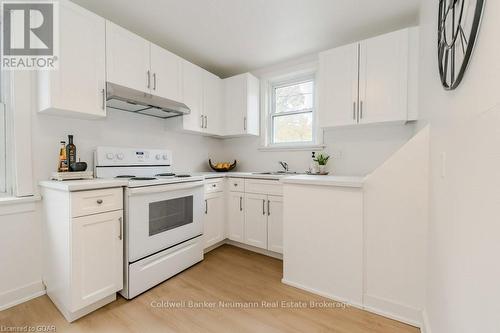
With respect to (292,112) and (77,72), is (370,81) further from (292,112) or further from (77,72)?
(77,72)

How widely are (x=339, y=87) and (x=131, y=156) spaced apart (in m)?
2.34

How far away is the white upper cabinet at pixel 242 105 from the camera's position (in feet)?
10.1

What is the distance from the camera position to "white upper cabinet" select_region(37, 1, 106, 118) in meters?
1.64

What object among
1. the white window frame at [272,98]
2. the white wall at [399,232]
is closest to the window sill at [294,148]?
the white window frame at [272,98]

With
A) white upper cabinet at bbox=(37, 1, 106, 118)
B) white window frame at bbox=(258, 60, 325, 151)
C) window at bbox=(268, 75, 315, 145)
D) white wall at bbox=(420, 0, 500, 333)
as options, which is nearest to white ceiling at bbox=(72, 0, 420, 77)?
white window frame at bbox=(258, 60, 325, 151)

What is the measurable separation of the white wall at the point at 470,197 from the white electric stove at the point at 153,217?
1.95m

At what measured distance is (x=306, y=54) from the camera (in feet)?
9.29

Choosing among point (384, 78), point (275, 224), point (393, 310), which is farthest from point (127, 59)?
point (393, 310)

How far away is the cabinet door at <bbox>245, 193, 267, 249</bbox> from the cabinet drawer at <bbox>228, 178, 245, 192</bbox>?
0.11 m

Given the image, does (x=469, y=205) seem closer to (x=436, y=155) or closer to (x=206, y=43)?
(x=436, y=155)

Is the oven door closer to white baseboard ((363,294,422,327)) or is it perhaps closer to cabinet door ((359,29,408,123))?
white baseboard ((363,294,422,327))

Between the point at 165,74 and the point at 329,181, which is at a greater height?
the point at 165,74

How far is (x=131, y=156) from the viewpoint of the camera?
232 cm

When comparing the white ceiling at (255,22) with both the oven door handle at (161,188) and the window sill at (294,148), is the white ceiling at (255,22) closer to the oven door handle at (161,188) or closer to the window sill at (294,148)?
the window sill at (294,148)
